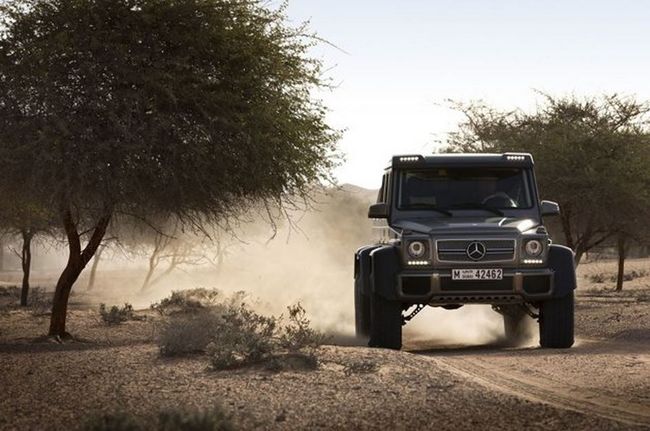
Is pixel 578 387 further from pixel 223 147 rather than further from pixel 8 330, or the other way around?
→ pixel 8 330

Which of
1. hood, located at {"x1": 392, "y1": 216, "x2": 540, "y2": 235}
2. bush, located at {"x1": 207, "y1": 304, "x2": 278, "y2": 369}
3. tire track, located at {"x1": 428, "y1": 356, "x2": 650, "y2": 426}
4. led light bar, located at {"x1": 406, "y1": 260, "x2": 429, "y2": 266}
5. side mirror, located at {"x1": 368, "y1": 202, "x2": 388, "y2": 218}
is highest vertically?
side mirror, located at {"x1": 368, "y1": 202, "x2": 388, "y2": 218}

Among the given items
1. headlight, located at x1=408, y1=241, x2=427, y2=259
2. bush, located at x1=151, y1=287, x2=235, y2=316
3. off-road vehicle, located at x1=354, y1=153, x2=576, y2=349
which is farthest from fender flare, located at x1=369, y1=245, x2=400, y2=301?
bush, located at x1=151, y1=287, x2=235, y2=316

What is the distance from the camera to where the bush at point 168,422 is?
26.0 ft

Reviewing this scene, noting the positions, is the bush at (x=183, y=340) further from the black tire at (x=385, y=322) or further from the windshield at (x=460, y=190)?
the windshield at (x=460, y=190)

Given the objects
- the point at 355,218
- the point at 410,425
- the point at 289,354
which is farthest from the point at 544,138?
the point at 355,218

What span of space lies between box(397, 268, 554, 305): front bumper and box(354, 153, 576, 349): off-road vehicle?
0.01 m

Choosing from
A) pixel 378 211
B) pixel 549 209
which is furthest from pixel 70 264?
pixel 549 209

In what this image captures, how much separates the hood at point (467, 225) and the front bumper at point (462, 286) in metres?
0.58

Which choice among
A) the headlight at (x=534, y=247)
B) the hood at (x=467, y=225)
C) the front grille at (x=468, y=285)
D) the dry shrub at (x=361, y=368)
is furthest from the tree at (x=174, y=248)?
the dry shrub at (x=361, y=368)

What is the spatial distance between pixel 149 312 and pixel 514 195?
1638 centimetres

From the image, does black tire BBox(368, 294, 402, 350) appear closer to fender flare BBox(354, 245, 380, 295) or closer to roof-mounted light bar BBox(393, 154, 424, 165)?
fender flare BBox(354, 245, 380, 295)

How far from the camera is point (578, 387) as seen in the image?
11.8 m

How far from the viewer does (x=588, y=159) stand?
34719 mm

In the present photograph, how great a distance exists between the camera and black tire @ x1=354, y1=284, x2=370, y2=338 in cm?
1688
